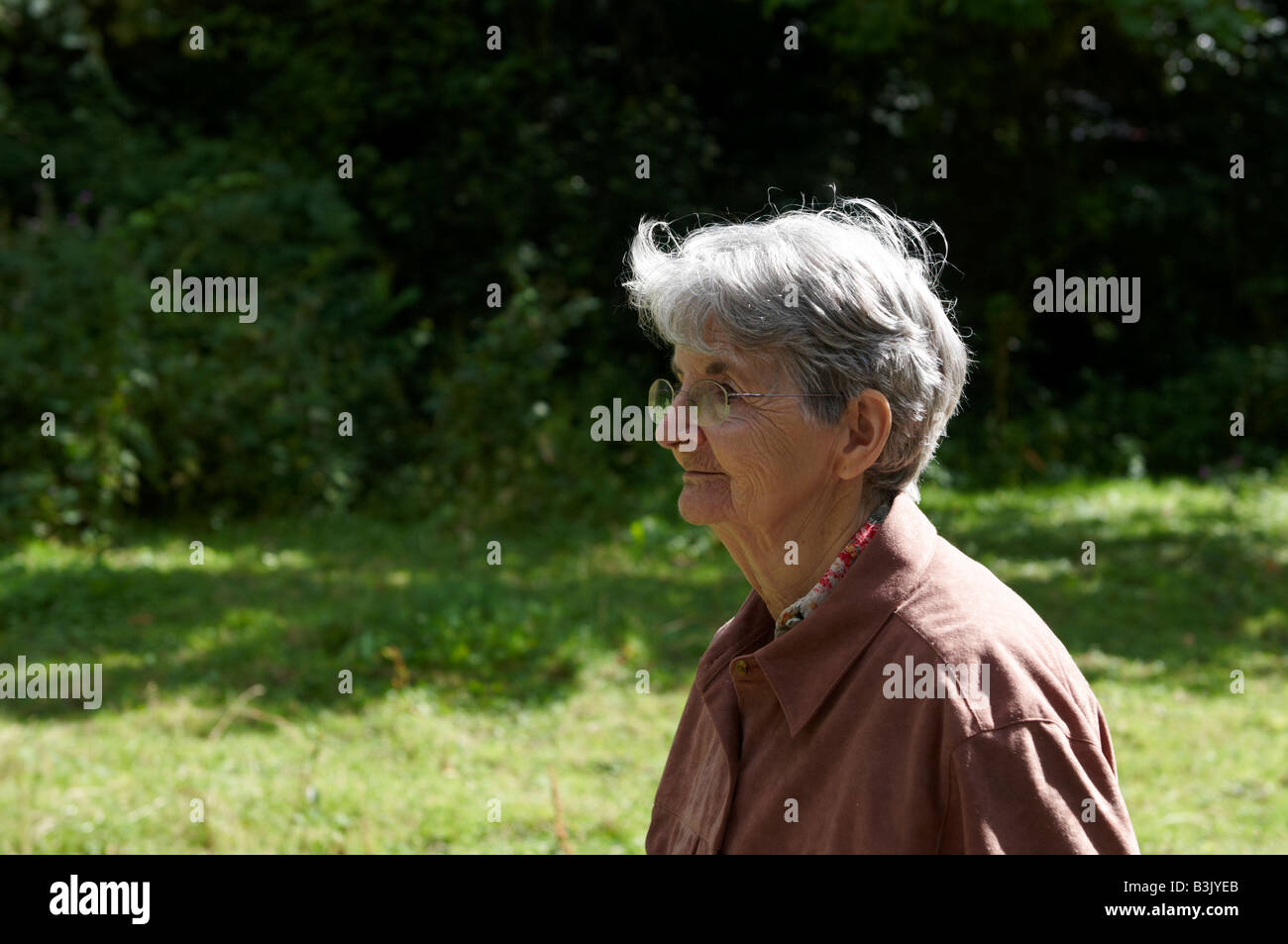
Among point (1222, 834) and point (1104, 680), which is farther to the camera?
point (1104, 680)

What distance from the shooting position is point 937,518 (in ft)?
29.4

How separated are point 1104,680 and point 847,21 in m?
6.78

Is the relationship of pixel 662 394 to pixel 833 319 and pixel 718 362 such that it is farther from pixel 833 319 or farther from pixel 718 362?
pixel 833 319

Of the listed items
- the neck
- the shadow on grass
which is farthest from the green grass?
the neck

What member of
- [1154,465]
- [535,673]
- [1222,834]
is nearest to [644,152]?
[1154,465]

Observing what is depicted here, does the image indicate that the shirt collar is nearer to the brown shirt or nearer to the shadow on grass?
the brown shirt

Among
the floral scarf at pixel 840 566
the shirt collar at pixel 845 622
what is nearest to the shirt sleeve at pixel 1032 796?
the shirt collar at pixel 845 622

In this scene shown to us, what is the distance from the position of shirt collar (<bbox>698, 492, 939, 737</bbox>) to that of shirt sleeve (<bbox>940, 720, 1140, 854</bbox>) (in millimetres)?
266

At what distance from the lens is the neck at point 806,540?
2092 millimetres

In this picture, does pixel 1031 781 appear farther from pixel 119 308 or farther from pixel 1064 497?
pixel 1064 497

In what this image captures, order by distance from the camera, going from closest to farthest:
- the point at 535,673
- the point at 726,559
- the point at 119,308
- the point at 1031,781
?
1. the point at 1031,781
2. the point at 535,673
3. the point at 726,559
4. the point at 119,308

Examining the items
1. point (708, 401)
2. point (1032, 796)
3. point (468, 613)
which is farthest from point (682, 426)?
point (468, 613)

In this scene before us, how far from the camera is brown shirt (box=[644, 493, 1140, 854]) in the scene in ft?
5.32

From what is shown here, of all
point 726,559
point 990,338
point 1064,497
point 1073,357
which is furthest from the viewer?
point 1073,357
